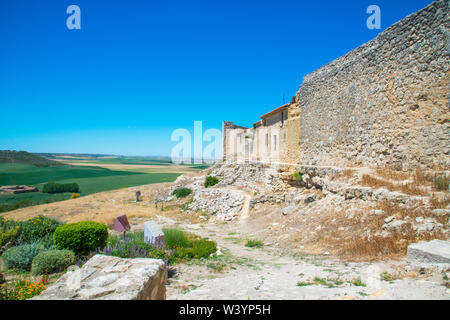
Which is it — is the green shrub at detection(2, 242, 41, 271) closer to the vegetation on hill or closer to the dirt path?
the dirt path

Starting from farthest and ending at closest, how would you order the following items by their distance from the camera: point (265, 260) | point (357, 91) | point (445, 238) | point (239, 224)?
point (239, 224), point (357, 91), point (265, 260), point (445, 238)

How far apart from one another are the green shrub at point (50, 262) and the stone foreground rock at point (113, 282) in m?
3.63

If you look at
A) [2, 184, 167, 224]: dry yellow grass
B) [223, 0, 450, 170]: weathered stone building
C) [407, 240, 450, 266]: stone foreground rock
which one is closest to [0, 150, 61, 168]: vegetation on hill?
[2, 184, 167, 224]: dry yellow grass

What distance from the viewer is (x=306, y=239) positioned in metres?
8.80

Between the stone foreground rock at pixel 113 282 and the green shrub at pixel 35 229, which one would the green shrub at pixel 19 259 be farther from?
the stone foreground rock at pixel 113 282

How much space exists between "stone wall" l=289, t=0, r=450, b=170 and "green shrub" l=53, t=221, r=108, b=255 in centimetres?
1068

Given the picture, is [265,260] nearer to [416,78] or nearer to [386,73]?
[416,78]

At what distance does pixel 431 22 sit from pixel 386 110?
10.0ft

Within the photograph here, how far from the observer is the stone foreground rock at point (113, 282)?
9.71 feet

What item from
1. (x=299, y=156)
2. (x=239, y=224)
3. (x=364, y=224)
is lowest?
(x=239, y=224)

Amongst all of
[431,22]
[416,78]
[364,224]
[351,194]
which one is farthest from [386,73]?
[364,224]

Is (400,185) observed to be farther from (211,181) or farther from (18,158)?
(18,158)

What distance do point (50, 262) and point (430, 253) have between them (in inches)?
348
